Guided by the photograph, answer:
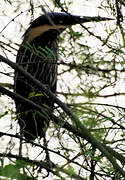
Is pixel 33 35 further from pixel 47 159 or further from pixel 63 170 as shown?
pixel 63 170

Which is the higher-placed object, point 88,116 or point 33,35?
point 33,35

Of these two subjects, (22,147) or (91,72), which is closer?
(91,72)

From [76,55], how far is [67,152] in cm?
31

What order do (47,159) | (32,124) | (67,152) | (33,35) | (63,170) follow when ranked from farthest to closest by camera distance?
(32,124) < (33,35) < (47,159) < (67,152) < (63,170)

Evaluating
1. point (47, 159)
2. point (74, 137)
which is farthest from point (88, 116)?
point (47, 159)

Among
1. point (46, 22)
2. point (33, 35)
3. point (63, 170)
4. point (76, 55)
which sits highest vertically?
point (46, 22)

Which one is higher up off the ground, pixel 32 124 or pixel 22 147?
pixel 32 124

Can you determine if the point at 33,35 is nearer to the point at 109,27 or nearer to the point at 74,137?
the point at 109,27

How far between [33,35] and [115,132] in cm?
79

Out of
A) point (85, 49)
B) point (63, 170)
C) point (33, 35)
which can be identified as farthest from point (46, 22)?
point (63, 170)

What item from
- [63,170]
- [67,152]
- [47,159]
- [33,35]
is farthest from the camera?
[33,35]

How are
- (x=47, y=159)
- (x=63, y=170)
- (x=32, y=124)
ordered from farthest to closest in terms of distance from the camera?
(x=32, y=124), (x=47, y=159), (x=63, y=170)

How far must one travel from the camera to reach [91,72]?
3.38 ft

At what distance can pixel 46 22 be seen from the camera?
197 centimetres
